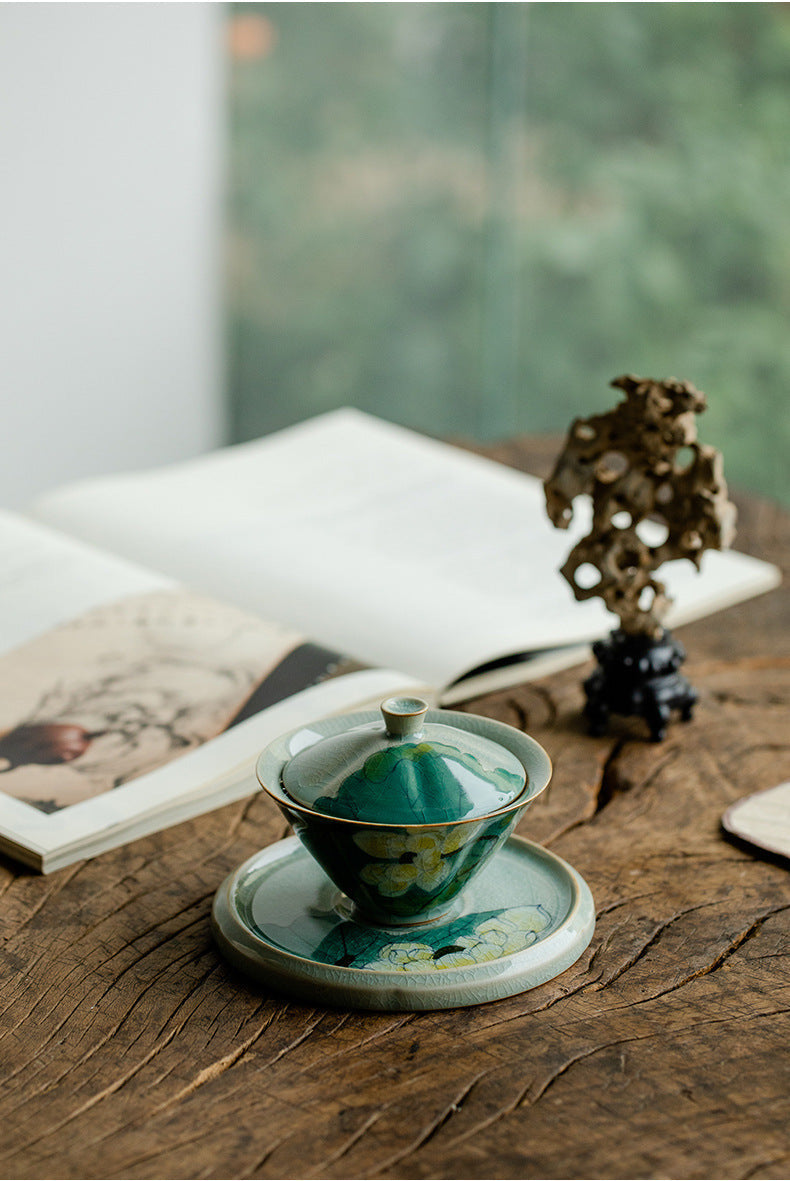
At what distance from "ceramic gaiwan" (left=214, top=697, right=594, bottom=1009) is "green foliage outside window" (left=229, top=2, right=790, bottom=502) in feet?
7.07

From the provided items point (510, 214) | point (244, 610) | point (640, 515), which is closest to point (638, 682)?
point (640, 515)

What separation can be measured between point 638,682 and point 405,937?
35cm

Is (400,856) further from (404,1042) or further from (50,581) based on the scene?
(50,581)

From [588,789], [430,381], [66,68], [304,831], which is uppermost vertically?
[66,68]

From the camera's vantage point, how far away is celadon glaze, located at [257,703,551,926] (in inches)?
26.4

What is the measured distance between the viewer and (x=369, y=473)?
1.43m

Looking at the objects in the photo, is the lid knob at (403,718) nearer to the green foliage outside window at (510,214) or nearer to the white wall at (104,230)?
the green foliage outside window at (510,214)

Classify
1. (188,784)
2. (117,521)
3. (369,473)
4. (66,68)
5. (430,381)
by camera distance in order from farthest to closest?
(430,381)
(66,68)
(369,473)
(117,521)
(188,784)

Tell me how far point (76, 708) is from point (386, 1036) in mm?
405

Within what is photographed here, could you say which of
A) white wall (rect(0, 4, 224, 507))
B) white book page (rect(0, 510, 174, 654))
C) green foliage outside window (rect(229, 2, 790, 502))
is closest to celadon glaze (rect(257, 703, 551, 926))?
white book page (rect(0, 510, 174, 654))

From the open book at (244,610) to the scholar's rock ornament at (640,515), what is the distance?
100 millimetres

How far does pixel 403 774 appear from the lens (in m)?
0.68

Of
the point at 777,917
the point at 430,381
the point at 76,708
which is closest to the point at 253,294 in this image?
the point at 430,381

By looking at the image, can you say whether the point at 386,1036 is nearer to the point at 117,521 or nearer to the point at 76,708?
the point at 76,708
